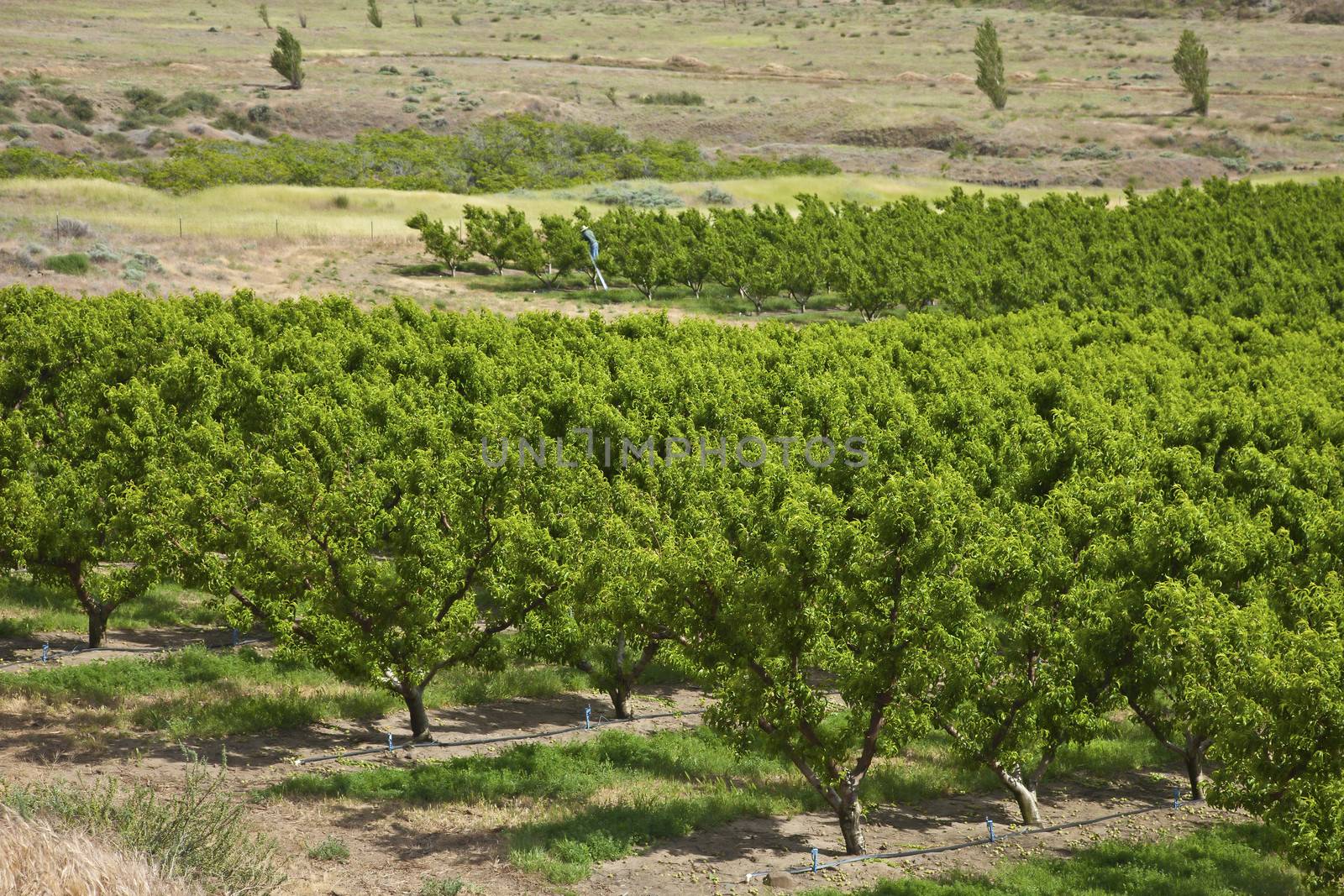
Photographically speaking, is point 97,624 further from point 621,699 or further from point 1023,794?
point 1023,794

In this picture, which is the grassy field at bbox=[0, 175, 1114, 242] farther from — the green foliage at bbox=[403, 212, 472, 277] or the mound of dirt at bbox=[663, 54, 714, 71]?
the mound of dirt at bbox=[663, 54, 714, 71]

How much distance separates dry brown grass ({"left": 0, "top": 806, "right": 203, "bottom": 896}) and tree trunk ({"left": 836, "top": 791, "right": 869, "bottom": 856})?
33.2 feet

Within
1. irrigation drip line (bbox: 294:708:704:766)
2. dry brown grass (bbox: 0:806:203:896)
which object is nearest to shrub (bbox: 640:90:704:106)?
irrigation drip line (bbox: 294:708:704:766)

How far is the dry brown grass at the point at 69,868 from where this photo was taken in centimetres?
1638

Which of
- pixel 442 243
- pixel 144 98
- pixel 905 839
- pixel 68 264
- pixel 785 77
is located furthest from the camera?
pixel 785 77

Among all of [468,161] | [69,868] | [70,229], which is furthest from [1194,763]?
[468,161]

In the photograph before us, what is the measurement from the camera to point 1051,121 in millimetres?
122812

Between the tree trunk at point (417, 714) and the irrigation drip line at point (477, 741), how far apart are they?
0.12m

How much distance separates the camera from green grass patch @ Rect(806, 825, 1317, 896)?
21203 mm

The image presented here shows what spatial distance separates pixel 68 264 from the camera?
5800cm

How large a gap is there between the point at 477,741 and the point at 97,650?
9.13 metres

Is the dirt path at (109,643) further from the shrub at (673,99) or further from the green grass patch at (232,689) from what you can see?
the shrub at (673,99)

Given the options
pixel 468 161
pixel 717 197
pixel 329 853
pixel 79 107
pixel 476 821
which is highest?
pixel 79 107

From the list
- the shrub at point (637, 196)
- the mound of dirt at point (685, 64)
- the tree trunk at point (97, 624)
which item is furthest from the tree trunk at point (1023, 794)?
the mound of dirt at point (685, 64)
